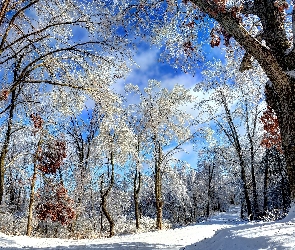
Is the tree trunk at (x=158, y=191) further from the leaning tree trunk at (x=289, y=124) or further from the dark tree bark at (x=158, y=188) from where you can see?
the leaning tree trunk at (x=289, y=124)

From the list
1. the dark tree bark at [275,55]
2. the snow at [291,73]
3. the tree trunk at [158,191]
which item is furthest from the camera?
the tree trunk at [158,191]

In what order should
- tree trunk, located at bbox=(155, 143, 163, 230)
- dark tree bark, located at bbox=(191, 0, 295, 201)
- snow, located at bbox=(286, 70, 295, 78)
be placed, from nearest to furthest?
dark tree bark, located at bbox=(191, 0, 295, 201) < snow, located at bbox=(286, 70, 295, 78) < tree trunk, located at bbox=(155, 143, 163, 230)

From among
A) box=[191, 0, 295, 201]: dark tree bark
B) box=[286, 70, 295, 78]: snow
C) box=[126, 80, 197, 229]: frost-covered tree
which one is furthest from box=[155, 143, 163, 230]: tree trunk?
box=[286, 70, 295, 78]: snow

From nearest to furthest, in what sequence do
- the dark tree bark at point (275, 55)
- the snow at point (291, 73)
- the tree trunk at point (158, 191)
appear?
the dark tree bark at point (275, 55), the snow at point (291, 73), the tree trunk at point (158, 191)

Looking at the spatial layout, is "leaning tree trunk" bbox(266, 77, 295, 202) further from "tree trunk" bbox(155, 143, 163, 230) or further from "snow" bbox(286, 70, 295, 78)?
"tree trunk" bbox(155, 143, 163, 230)

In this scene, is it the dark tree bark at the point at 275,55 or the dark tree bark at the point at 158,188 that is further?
the dark tree bark at the point at 158,188

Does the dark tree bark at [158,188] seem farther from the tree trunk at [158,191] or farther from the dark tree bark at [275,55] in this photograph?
the dark tree bark at [275,55]

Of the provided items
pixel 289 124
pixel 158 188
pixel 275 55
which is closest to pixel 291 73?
pixel 275 55

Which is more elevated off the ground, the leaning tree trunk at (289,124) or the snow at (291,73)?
the snow at (291,73)

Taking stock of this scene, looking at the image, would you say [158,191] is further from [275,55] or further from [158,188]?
[275,55]

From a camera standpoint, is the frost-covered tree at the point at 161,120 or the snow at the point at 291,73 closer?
the snow at the point at 291,73

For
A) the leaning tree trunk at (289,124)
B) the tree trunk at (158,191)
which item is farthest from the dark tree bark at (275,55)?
the tree trunk at (158,191)

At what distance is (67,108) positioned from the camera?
740 cm

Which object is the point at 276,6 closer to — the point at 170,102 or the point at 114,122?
the point at 114,122
